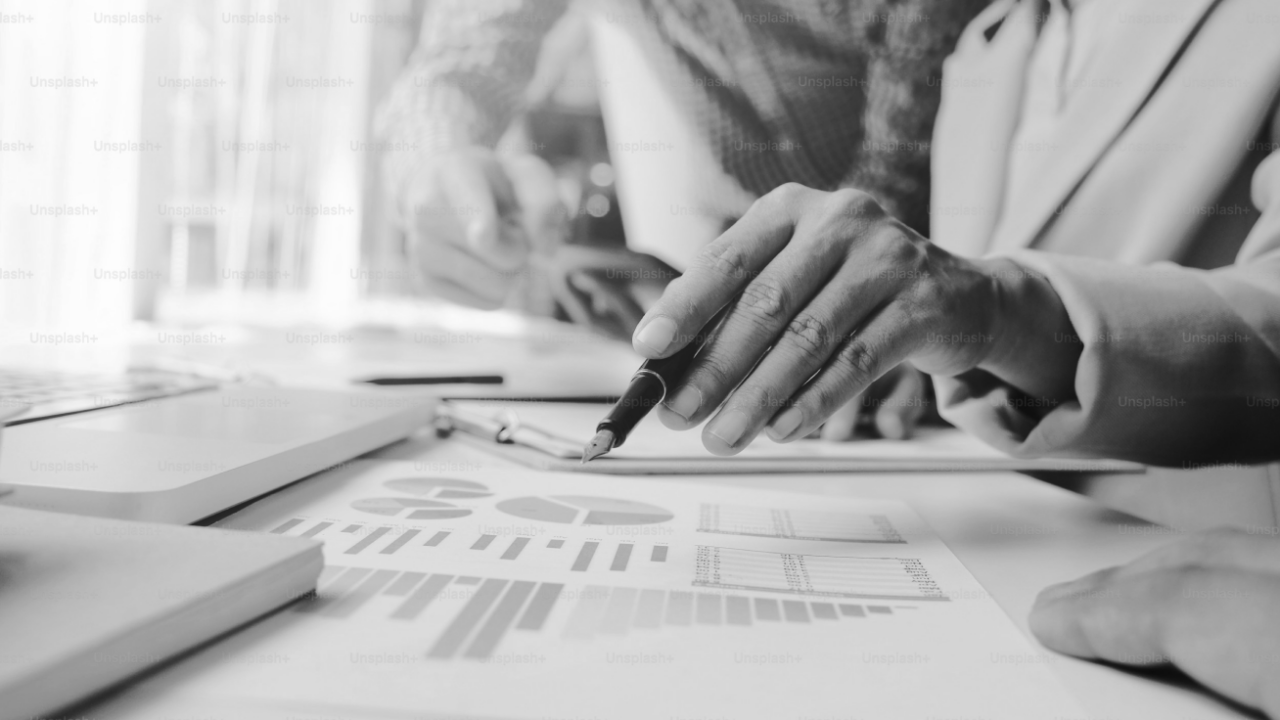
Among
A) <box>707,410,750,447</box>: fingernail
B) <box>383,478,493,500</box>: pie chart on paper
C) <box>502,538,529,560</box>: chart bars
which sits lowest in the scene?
<box>383,478,493,500</box>: pie chart on paper

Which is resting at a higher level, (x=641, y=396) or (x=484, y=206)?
(x=484, y=206)

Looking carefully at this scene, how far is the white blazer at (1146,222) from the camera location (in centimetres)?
57

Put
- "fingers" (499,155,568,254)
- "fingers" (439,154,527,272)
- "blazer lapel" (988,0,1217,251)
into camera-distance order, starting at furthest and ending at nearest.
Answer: "fingers" (499,155,568,254) < "fingers" (439,154,527,272) < "blazer lapel" (988,0,1217,251)

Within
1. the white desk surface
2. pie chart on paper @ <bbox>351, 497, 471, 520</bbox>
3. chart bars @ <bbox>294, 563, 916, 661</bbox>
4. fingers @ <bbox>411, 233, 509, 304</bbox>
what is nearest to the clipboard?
the white desk surface

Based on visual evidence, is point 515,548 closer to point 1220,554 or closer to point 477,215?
point 1220,554

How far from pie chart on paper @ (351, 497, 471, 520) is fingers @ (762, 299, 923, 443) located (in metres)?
0.19

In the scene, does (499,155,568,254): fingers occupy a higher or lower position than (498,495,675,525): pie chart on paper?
higher

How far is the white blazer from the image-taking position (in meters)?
0.57

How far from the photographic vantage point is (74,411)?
1.78 feet

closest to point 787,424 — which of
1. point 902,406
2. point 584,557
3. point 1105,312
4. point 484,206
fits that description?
point 584,557

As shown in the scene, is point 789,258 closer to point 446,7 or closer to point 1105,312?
point 1105,312

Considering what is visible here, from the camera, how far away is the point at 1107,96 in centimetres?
94

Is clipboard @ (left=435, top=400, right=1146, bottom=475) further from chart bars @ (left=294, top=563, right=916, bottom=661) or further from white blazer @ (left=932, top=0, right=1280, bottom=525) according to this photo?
chart bars @ (left=294, top=563, right=916, bottom=661)

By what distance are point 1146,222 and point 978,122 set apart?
0.30 m
